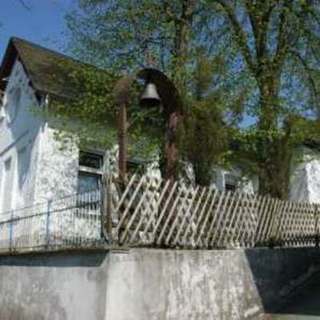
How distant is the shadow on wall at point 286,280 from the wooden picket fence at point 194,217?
12.7 inches

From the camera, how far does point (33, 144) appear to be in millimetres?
17828

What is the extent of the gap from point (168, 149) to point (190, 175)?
1.48 metres

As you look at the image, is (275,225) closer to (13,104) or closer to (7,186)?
(7,186)

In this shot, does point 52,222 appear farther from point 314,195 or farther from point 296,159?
point 314,195

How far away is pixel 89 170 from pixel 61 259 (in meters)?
9.20

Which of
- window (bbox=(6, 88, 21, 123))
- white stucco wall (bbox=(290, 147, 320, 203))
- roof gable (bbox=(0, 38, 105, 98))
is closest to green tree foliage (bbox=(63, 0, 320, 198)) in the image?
roof gable (bbox=(0, 38, 105, 98))

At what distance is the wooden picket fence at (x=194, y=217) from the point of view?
8.88 m

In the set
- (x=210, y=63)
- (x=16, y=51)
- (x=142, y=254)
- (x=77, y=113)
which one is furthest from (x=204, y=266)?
(x=16, y=51)

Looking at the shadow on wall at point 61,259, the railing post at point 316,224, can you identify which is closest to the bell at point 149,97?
the shadow on wall at point 61,259

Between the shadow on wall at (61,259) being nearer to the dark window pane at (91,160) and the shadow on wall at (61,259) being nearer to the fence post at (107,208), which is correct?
the fence post at (107,208)

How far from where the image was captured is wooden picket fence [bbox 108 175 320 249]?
888 cm

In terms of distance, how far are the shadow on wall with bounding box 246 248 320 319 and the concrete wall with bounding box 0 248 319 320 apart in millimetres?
21

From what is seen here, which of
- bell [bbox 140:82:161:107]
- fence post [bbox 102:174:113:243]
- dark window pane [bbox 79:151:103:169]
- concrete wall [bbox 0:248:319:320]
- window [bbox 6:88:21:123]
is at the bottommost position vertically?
concrete wall [bbox 0:248:319:320]

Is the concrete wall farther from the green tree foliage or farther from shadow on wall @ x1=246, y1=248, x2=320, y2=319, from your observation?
the green tree foliage
